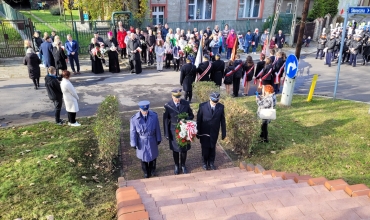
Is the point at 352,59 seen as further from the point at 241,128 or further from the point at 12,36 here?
the point at 12,36

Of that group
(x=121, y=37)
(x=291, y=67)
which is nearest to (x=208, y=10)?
(x=121, y=37)

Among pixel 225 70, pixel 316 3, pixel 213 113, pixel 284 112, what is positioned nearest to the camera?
pixel 213 113

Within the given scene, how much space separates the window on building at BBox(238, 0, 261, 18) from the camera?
83.6 feet

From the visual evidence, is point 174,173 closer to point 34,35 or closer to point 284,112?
point 284,112

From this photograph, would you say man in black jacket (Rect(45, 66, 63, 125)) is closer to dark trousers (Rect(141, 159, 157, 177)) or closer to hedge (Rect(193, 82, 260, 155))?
dark trousers (Rect(141, 159, 157, 177))

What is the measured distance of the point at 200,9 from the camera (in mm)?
24109

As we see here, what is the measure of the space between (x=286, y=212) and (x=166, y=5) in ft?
68.4

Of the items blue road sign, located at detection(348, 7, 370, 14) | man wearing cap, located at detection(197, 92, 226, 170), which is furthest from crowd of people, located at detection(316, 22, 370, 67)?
man wearing cap, located at detection(197, 92, 226, 170)

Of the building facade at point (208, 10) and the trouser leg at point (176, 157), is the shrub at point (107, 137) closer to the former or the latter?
the trouser leg at point (176, 157)

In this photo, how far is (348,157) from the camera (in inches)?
284

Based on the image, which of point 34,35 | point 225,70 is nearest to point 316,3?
point 225,70

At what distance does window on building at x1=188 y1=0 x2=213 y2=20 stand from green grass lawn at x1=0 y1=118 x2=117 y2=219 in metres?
18.1

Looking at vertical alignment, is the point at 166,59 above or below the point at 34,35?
below

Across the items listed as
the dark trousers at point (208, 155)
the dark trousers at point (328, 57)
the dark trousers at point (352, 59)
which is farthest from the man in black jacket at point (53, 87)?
the dark trousers at point (352, 59)
